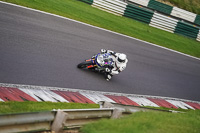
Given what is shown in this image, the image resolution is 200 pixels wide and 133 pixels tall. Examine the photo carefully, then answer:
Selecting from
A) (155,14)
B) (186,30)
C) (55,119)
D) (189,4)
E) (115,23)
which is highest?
(189,4)

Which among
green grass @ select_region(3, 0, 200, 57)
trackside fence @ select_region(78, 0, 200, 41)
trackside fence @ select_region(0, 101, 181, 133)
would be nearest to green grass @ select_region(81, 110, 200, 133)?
trackside fence @ select_region(0, 101, 181, 133)

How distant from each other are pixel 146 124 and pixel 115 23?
12.6m

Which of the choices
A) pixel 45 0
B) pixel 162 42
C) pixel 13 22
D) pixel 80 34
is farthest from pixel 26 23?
pixel 162 42

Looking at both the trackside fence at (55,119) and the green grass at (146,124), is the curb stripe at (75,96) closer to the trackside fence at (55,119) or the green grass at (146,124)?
the trackside fence at (55,119)

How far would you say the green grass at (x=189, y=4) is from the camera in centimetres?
2484

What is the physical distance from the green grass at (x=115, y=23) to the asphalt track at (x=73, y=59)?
1090mm

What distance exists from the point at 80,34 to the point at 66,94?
5398 mm

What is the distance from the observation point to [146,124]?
680 cm

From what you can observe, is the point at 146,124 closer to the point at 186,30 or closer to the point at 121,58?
the point at 121,58

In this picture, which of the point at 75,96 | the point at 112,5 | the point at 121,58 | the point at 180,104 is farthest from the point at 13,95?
the point at 112,5

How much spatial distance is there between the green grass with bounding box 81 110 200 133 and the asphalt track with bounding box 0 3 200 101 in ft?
12.2

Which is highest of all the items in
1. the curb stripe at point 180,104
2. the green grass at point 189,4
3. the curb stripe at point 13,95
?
the green grass at point 189,4

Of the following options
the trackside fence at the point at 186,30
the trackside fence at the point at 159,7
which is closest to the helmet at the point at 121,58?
the trackside fence at the point at 159,7

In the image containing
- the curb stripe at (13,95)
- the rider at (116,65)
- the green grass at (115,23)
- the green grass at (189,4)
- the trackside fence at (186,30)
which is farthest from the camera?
the green grass at (189,4)
